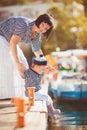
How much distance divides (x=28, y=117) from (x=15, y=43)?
55.1 inches

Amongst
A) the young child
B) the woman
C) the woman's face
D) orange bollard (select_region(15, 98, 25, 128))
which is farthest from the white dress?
orange bollard (select_region(15, 98, 25, 128))

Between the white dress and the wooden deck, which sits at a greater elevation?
the white dress

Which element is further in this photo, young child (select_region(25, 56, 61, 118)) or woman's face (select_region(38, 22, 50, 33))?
young child (select_region(25, 56, 61, 118))

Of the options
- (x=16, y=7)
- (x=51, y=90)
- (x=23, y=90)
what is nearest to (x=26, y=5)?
(x=16, y=7)

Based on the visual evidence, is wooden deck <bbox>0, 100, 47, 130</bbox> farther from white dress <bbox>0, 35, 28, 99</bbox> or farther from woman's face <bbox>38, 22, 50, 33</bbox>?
woman's face <bbox>38, 22, 50, 33</bbox>

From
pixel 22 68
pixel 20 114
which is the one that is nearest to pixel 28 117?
pixel 20 114

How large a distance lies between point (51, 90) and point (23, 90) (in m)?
13.2

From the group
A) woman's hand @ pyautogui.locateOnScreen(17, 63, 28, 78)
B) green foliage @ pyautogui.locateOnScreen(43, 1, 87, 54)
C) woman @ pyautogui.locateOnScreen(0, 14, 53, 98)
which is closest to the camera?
Result: woman @ pyautogui.locateOnScreen(0, 14, 53, 98)

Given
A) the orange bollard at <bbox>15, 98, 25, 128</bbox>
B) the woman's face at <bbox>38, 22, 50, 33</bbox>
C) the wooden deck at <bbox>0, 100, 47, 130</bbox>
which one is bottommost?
the wooden deck at <bbox>0, 100, 47, 130</bbox>

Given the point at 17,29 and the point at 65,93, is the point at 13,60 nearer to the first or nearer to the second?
the point at 17,29

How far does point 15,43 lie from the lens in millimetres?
8359

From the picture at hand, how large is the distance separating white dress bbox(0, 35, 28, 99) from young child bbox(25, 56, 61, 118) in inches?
5.5

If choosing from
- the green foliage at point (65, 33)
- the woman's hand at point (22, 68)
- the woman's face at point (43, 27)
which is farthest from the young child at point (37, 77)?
the green foliage at point (65, 33)

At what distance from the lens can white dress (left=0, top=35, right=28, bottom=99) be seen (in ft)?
29.1
